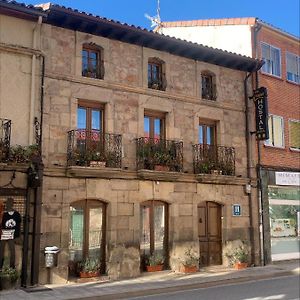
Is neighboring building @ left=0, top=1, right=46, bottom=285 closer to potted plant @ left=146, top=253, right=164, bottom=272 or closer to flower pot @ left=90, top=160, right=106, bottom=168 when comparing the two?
flower pot @ left=90, top=160, right=106, bottom=168

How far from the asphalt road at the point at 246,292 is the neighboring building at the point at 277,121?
431 cm

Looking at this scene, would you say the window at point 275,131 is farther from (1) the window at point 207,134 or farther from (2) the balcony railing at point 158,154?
(2) the balcony railing at point 158,154

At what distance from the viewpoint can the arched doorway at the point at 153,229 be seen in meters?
14.5

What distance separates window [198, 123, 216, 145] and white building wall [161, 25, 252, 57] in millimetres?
3671

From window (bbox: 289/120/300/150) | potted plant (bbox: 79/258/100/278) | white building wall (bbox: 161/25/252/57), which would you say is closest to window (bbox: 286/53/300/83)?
window (bbox: 289/120/300/150)

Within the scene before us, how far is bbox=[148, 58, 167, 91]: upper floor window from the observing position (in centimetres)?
1539

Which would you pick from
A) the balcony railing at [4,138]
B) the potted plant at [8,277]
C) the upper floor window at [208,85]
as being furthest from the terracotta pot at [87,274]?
the upper floor window at [208,85]

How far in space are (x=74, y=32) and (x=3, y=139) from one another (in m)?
4.05

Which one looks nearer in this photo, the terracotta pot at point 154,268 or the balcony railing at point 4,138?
the balcony railing at point 4,138

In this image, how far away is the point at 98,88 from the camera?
13938 millimetres

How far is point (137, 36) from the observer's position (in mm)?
14758

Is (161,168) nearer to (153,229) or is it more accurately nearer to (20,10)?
(153,229)

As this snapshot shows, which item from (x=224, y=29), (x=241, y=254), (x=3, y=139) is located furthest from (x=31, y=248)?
(x=224, y=29)

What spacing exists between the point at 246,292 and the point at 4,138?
7304 millimetres
